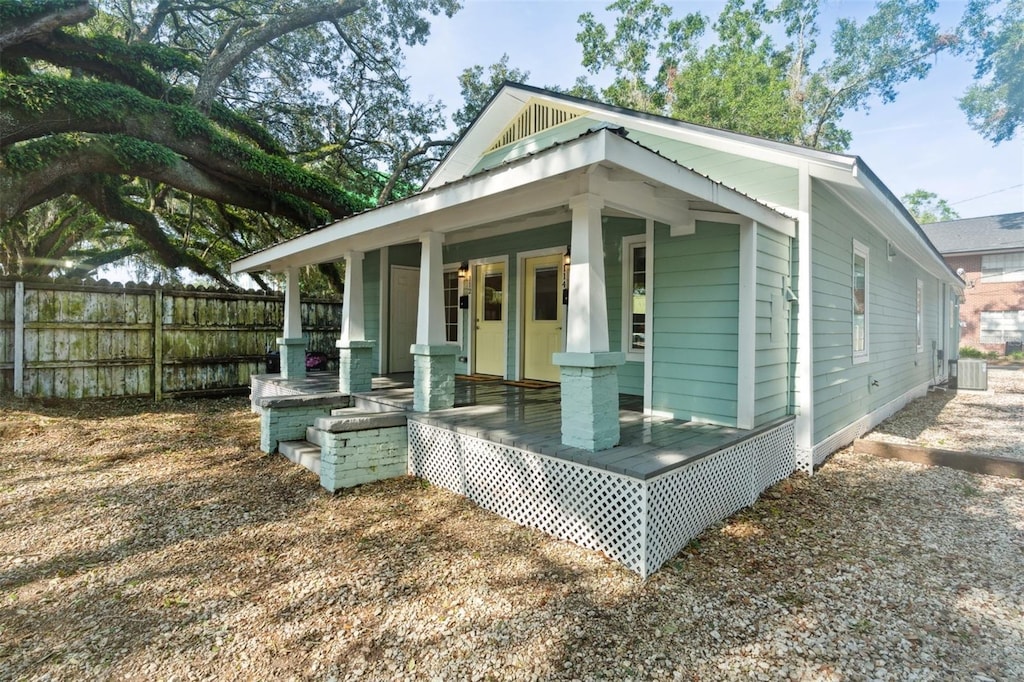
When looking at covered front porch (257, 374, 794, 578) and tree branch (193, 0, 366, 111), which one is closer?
covered front porch (257, 374, 794, 578)

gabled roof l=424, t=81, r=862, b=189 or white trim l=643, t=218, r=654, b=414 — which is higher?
gabled roof l=424, t=81, r=862, b=189

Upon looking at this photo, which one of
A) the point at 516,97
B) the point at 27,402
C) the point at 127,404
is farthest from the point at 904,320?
the point at 27,402

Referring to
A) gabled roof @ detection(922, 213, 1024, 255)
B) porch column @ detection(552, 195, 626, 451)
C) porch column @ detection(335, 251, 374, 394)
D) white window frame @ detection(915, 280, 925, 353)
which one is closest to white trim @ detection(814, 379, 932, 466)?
white window frame @ detection(915, 280, 925, 353)

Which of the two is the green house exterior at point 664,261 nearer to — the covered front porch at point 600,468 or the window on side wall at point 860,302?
the window on side wall at point 860,302

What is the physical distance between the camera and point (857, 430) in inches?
233

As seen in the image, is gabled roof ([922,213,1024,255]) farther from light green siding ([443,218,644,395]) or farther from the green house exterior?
light green siding ([443,218,644,395])

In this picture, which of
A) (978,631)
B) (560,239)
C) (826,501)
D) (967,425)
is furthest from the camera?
(967,425)

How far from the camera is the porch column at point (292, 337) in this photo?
7355 millimetres

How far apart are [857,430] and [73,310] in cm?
1097

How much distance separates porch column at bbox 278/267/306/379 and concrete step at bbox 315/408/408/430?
351 centimetres

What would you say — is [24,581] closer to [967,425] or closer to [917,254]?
[967,425]

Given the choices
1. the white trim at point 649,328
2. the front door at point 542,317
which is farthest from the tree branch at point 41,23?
the white trim at point 649,328

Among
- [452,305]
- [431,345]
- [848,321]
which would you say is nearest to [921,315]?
[848,321]

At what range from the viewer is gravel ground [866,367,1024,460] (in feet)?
19.0
